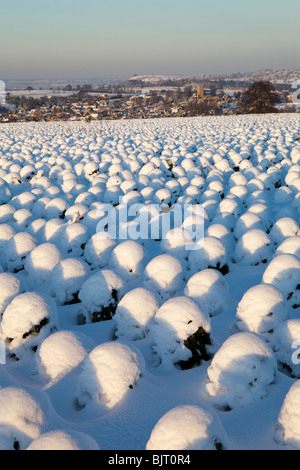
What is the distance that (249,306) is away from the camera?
4.59m

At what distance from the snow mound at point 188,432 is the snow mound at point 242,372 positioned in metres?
0.79

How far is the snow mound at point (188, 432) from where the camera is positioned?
2.68 meters

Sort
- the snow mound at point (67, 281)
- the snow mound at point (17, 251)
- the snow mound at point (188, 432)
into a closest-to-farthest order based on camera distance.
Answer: the snow mound at point (188, 432)
the snow mound at point (67, 281)
the snow mound at point (17, 251)

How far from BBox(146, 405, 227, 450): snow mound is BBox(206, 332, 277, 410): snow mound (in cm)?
79

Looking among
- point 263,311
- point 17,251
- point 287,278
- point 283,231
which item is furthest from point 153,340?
point 283,231

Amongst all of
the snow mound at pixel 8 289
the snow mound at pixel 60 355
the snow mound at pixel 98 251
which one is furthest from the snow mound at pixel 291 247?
the snow mound at pixel 8 289

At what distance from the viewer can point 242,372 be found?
3564 millimetres

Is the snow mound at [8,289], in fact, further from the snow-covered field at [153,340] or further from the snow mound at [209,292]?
the snow mound at [209,292]

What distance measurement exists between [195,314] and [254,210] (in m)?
4.95

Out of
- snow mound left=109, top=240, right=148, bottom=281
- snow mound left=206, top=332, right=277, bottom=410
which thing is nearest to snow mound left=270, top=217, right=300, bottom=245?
snow mound left=109, top=240, right=148, bottom=281

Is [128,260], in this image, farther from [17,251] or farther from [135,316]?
[17,251]

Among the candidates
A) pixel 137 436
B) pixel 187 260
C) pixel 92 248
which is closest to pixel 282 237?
pixel 187 260
